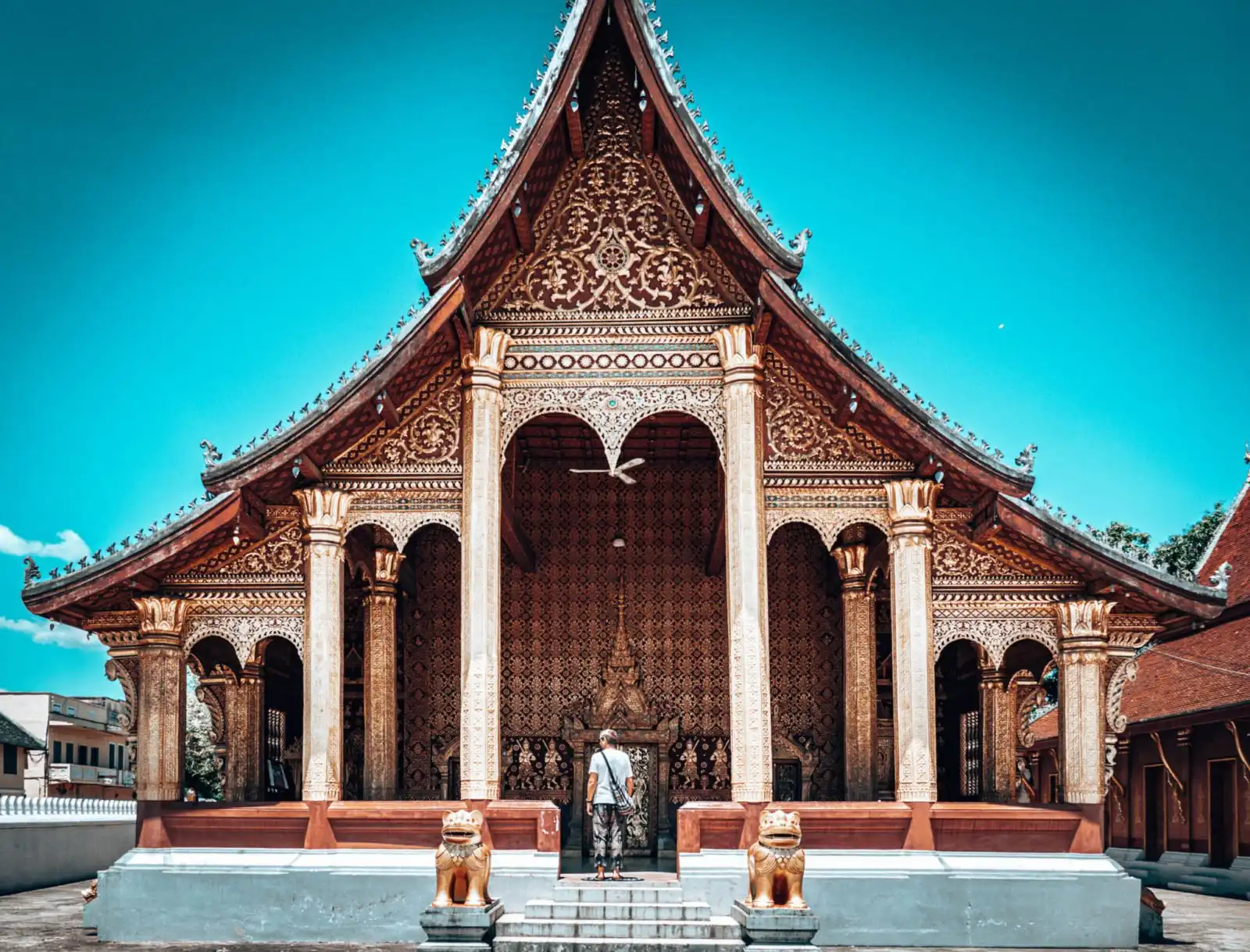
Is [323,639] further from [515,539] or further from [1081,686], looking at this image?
[1081,686]

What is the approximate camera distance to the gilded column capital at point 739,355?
46.4 feet

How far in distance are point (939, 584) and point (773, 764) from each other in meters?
4.34

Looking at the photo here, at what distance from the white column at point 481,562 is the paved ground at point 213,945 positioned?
186 centimetres

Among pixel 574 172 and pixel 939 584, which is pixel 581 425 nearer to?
pixel 574 172

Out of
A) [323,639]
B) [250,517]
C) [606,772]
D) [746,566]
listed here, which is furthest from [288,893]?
[746,566]

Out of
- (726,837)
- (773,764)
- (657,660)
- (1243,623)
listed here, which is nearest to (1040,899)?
(726,837)

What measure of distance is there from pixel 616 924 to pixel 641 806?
5.46m

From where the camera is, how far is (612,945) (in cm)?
1180

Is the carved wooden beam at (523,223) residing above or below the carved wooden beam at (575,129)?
below

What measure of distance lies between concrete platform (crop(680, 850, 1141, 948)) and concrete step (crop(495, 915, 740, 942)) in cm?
105

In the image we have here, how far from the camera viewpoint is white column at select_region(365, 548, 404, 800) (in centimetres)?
1623

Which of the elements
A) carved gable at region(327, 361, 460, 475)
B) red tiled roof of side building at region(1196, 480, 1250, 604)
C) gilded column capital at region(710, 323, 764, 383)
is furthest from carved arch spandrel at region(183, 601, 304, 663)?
red tiled roof of side building at region(1196, 480, 1250, 604)

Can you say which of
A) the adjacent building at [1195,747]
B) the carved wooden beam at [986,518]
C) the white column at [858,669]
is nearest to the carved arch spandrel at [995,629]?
the carved wooden beam at [986,518]

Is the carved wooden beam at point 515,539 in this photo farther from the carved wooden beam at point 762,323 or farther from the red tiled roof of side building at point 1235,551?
the red tiled roof of side building at point 1235,551
